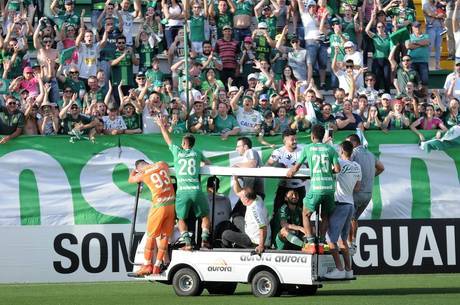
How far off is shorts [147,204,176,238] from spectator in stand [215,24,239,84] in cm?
790

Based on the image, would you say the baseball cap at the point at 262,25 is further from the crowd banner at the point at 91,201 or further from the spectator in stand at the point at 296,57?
the crowd banner at the point at 91,201

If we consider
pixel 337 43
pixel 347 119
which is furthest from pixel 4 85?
pixel 337 43

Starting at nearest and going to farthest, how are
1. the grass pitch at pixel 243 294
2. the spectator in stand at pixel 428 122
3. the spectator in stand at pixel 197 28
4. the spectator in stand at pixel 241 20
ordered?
the grass pitch at pixel 243 294 → the spectator in stand at pixel 428 122 → the spectator in stand at pixel 197 28 → the spectator in stand at pixel 241 20

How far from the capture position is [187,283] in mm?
16734

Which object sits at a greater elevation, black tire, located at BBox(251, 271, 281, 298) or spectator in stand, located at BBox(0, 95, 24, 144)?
spectator in stand, located at BBox(0, 95, 24, 144)

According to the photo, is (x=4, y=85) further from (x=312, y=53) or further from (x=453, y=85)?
(x=453, y=85)

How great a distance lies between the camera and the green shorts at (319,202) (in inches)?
646

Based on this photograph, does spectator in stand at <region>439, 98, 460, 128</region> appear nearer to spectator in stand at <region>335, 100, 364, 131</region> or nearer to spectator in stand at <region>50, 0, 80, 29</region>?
spectator in stand at <region>335, 100, 364, 131</region>

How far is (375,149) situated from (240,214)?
4.77m

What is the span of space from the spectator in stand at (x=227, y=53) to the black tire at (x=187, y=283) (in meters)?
8.43

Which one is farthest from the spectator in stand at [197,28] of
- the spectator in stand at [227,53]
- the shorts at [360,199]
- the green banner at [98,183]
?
the shorts at [360,199]

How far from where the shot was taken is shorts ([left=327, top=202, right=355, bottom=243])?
1670 cm

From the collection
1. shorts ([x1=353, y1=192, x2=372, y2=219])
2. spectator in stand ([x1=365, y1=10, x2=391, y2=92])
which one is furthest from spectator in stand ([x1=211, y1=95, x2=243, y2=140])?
spectator in stand ([x1=365, y1=10, x2=391, y2=92])

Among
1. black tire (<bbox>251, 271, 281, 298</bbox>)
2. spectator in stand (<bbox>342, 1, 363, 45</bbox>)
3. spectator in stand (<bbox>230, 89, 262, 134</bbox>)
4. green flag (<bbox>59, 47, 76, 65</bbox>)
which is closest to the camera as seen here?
black tire (<bbox>251, 271, 281, 298</bbox>)
